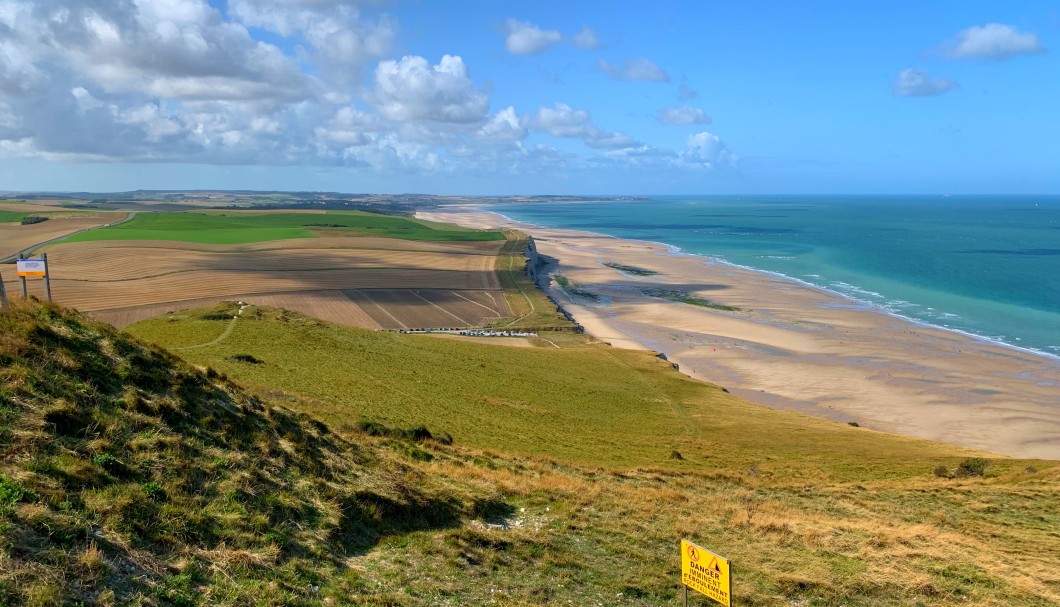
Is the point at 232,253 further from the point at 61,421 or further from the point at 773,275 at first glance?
the point at 61,421

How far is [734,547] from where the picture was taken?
57.4ft

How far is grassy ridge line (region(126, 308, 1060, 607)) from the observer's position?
14.6m

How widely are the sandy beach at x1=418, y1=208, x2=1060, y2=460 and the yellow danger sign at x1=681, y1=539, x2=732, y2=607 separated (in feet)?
131

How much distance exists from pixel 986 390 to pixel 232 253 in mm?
110244

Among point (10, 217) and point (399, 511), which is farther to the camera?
point (10, 217)

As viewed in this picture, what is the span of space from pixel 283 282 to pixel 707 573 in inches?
3578

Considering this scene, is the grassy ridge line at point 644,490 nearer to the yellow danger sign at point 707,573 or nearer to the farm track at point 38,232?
the yellow danger sign at point 707,573

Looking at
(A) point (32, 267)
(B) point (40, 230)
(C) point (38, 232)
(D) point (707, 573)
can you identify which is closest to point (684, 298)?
(A) point (32, 267)

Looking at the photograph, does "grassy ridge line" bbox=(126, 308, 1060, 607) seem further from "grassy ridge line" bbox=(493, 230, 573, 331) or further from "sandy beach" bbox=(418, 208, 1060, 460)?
"grassy ridge line" bbox=(493, 230, 573, 331)

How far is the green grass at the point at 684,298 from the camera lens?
302 feet

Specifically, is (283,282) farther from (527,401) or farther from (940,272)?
(940,272)

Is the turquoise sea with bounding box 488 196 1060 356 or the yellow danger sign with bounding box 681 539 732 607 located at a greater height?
the yellow danger sign with bounding box 681 539 732 607

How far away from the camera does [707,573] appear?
33.3 ft

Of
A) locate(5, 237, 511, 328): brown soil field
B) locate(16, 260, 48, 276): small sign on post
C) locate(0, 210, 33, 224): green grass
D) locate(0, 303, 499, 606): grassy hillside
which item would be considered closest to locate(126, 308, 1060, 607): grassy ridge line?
locate(0, 303, 499, 606): grassy hillside
